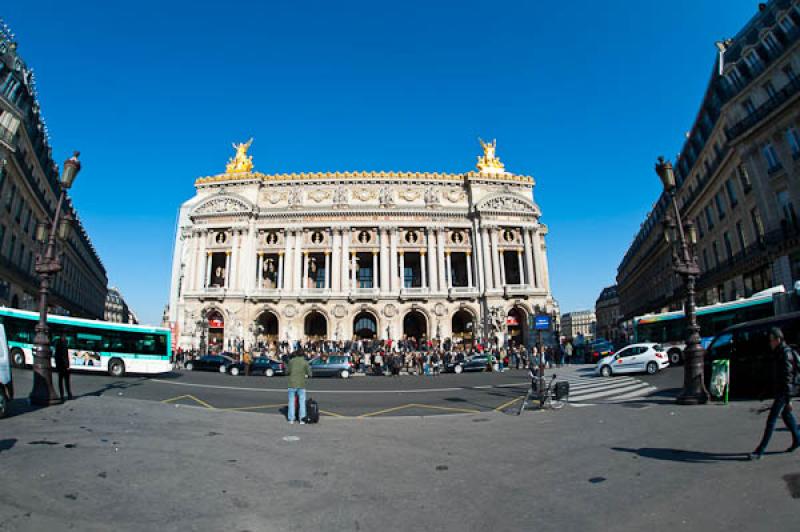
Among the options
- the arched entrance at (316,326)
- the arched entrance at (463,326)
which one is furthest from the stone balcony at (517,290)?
the arched entrance at (316,326)

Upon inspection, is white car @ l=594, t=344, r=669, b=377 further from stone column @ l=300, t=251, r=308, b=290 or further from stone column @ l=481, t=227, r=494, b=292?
stone column @ l=300, t=251, r=308, b=290

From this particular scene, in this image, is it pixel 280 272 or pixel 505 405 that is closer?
pixel 505 405

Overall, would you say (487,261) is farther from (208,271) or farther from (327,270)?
(208,271)

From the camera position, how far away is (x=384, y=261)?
4994 centimetres

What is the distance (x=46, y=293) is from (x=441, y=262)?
4102 cm

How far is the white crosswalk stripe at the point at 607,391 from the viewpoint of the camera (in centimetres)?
1337

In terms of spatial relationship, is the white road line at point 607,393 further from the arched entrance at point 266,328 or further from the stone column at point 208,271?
the stone column at point 208,271

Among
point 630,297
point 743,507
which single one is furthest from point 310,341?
point 630,297

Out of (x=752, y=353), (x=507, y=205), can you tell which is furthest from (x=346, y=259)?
(x=752, y=353)

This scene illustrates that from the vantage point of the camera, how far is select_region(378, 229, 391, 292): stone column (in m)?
49.1

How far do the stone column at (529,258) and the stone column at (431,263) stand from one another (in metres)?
10.7

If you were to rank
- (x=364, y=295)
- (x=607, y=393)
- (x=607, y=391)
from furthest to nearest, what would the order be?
(x=364, y=295) → (x=607, y=391) → (x=607, y=393)

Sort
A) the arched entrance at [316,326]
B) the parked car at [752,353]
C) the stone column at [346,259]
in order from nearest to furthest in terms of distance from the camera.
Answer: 1. the parked car at [752,353]
2. the arched entrance at [316,326]
3. the stone column at [346,259]

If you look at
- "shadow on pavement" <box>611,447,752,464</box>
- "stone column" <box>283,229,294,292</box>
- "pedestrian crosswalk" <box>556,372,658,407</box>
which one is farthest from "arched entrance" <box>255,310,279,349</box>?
"shadow on pavement" <box>611,447,752,464</box>
